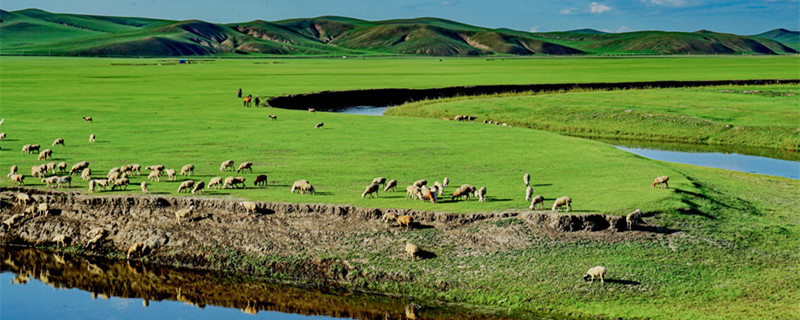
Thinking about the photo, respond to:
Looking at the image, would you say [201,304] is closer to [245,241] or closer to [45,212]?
[245,241]

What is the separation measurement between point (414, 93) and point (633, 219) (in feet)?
202

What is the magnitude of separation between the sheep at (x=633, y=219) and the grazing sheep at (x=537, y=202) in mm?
2668

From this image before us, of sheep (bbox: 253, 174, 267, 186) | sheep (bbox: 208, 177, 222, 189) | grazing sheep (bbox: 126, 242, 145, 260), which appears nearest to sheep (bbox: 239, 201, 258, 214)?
sheep (bbox: 208, 177, 222, 189)

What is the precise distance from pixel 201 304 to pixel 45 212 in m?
9.30

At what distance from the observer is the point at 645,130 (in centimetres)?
5494

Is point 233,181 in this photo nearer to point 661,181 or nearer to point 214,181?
point 214,181

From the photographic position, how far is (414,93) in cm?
8250

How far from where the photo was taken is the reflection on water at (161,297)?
19172mm

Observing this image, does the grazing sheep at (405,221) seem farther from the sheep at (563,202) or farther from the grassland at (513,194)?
the sheep at (563,202)

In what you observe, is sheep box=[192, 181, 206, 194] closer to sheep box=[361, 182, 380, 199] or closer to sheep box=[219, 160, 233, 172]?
sheep box=[219, 160, 233, 172]

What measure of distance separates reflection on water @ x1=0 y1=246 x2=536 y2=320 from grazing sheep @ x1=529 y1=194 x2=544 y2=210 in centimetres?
573

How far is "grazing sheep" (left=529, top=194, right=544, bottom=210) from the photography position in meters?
22.9

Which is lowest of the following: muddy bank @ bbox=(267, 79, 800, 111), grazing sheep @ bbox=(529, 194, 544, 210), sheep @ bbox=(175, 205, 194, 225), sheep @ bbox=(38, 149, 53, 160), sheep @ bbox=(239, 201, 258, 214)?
sheep @ bbox=(175, 205, 194, 225)

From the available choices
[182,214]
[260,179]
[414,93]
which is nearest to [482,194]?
[260,179]
